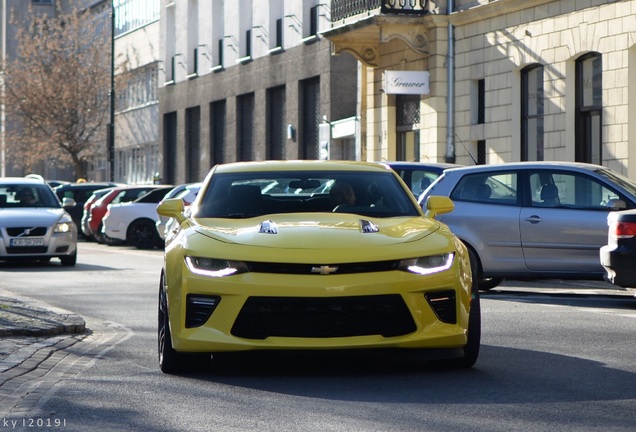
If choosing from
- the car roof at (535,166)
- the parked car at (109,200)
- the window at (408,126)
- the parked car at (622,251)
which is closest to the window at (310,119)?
the window at (408,126)

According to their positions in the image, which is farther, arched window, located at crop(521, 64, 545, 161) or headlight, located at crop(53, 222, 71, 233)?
arched window, located at crop(521, 64, 545, 161)

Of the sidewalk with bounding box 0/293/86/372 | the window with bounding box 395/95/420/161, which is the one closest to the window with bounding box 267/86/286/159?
the window with bounding box 395/95/420/161

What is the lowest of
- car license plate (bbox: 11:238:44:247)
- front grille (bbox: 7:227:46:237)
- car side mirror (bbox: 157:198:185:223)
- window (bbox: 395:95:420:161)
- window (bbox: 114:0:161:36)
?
car license plate (bbox: 11:238:44:247)

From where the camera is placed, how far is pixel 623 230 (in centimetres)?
1502

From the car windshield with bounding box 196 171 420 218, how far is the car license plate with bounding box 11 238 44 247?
14448 millimetres

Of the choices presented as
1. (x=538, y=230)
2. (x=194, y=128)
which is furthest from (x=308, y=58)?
(x=538, y=230)

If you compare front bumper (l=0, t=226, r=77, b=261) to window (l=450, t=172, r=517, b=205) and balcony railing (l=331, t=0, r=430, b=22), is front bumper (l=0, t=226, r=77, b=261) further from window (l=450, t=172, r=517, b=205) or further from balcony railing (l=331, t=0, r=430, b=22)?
balcony railing (l=331, t=0, r=430, b=22)

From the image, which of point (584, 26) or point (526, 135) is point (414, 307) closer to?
point (584, 26)

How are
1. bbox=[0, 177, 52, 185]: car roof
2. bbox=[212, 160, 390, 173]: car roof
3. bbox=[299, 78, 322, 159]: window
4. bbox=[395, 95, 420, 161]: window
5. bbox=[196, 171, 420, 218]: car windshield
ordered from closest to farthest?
bbox=[196, 171, 420, 218]: car windshield, bbox=[212, 160, 390, 173]: car roof, bbox=[0, 177, 52, 185]: car roof, bbox=[395, 95, 420, 161]: window, bbox=[299, 78, 322, 159]: window

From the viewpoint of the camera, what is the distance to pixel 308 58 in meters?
45.6

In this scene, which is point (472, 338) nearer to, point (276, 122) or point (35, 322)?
point (35, 322)

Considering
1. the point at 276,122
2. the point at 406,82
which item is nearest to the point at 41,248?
the point at 406,82

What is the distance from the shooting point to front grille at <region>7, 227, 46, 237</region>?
993 inches

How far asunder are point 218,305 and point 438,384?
1438mm
